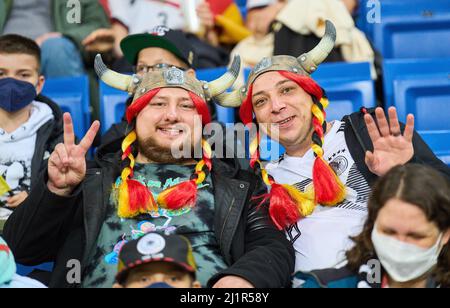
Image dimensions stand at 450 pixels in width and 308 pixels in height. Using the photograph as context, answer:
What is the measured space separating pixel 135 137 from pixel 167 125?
0.18 meters

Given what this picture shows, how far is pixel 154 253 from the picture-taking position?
2770 millimetres

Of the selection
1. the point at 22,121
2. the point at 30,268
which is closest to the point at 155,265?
the point at 30,268

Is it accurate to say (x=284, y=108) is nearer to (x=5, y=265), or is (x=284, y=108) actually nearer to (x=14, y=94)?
(x=14, y=94)

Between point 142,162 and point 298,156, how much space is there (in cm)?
71

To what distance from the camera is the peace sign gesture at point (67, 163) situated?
129 inches

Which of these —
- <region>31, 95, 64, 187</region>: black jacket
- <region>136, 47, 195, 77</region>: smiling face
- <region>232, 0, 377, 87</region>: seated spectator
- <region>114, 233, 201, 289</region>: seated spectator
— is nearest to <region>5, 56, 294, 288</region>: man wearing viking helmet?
<region>114, 233, 201, 289</region>: seated spectator

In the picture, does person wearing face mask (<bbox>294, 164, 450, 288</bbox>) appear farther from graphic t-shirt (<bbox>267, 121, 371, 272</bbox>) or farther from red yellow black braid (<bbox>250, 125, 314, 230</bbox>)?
red yellow black braid (<bbox>250, 125, 314, 230</bbox>)

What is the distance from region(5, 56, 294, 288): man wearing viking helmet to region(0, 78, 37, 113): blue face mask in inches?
19.7

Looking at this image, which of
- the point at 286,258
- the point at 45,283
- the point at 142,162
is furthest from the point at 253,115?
the point at 45,283

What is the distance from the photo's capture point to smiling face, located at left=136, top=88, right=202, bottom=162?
3.64m


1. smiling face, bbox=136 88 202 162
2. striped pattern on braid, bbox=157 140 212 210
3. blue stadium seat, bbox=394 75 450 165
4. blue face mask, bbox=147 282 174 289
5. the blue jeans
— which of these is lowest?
blue face mask, bbox=147 282 174 289

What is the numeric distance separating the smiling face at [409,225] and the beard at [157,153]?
1137 mm

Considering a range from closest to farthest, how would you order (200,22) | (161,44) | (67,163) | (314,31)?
(67,163) < (161,44) < (314,31) < (200,22)

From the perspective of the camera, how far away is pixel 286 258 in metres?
3.26
